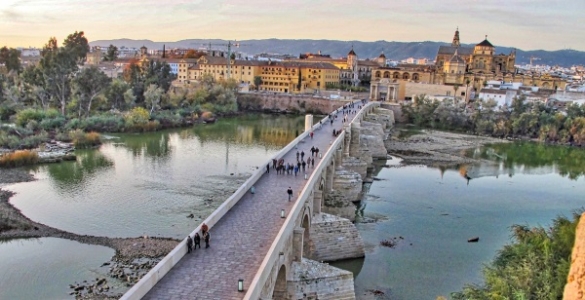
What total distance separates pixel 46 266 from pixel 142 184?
345 inches

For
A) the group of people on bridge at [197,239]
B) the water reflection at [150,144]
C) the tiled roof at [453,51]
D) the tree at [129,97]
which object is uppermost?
the tiled roof at [453,51]

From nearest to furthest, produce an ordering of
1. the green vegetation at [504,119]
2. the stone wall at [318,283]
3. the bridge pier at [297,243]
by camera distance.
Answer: the stone wall at [318,283] < the bridge pier at [297,243] < the green vegetation at [504,119]

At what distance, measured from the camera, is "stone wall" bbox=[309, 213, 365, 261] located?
15.4 meters

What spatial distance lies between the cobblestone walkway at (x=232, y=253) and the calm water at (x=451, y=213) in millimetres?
3305

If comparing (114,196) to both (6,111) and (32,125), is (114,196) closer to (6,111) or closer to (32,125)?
(32,125)

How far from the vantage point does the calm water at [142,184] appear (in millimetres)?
17984

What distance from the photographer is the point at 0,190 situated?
21.3 m

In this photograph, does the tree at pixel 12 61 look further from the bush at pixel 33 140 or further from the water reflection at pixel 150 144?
the bush at pixel 33 140

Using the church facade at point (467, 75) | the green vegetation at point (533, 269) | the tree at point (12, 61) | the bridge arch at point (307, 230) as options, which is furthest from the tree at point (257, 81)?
the green vegetation at point (533, 269)

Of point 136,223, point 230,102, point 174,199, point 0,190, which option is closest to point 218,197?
point 174,199

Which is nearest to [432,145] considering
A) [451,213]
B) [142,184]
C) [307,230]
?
[451,213]

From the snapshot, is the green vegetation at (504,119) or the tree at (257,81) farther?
the tree at (257,81)

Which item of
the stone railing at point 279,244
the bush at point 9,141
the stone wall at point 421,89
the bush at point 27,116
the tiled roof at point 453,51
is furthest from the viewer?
the tiled roof at point 453,51

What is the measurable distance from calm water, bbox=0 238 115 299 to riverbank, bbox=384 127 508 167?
847 inches
